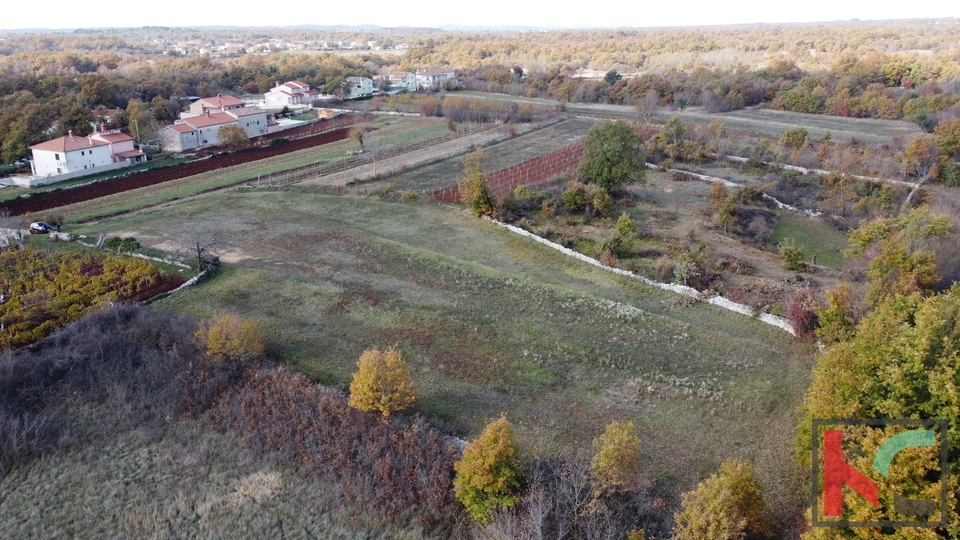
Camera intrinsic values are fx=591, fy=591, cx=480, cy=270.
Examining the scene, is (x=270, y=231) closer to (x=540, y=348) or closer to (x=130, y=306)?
(x=130, y=306)

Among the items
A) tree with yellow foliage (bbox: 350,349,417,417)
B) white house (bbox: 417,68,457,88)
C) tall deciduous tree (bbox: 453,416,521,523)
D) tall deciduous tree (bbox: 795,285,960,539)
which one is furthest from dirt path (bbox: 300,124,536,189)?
white house (bbox: 417,68,457,88)

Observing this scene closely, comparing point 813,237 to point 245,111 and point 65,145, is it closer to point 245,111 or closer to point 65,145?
point 65,145

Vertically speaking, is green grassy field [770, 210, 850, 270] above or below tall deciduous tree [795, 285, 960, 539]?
below

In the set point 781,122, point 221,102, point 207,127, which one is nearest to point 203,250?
point 207,127

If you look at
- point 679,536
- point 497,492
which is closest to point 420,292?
point 497,492

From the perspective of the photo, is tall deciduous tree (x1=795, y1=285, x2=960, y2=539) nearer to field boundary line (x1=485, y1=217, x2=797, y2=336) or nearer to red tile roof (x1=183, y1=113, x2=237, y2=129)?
field boundary line (x1=485, y1=217, x2=797, y2=336)

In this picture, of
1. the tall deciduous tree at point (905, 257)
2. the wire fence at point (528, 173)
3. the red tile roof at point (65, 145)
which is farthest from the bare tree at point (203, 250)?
the tall deciduous tree at point (905, 257)
